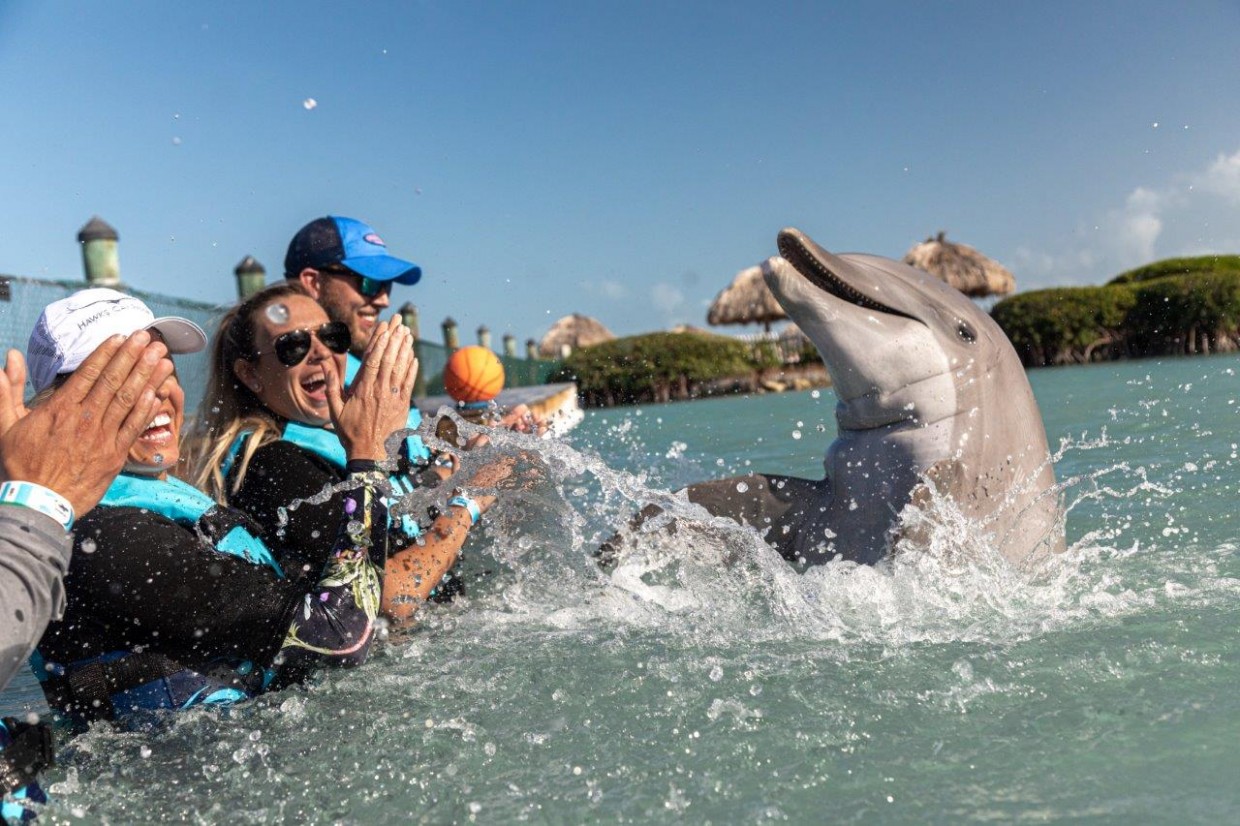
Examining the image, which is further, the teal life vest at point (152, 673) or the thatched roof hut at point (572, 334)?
the thatched roof hut at point (572, 334)

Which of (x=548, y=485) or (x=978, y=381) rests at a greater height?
(x=978, y=381)

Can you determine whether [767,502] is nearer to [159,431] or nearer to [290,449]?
[290,449]

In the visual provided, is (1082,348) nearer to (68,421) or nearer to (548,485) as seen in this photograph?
(548,485)

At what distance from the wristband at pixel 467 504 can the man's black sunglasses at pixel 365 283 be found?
49.5 inches

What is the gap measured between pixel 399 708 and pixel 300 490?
2.67 feet

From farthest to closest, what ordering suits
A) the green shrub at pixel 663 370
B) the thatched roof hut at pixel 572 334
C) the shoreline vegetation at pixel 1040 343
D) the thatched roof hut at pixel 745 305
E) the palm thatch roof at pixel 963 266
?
the thatched roof hut at pixel 572 334
the thatched roof hut at pixel 745 305
the palm thatch roof at pixel 963 266
the green shrub at pixel 663 370
the shoreline vegetation at pixel 1040 343

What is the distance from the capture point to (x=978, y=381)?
3432 millimetres

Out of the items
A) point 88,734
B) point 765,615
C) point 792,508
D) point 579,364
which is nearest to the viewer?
point 88,734

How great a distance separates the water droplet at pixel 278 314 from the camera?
3.19 meters

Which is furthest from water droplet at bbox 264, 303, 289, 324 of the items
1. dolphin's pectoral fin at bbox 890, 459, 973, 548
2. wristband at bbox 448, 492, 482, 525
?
dolphin's pectoral fin at bbox 890, 459, 973, 548

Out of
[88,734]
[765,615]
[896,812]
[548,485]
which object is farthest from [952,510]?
[88,734]

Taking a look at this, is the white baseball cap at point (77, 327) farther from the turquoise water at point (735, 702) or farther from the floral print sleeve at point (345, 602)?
the turquoise water at point (735, 702)

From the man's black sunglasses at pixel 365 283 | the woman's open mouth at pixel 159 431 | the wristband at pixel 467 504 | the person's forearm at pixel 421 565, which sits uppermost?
the man's black sunglasses at pixel 365 283

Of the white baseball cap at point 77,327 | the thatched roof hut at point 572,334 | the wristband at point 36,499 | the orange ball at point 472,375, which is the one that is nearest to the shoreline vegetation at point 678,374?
the thatched roof hut at point 572,334
